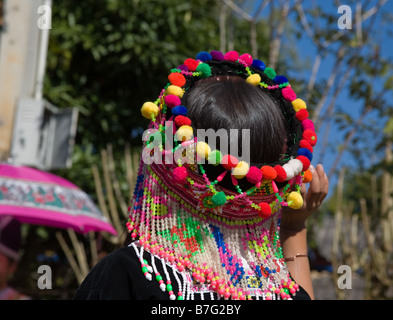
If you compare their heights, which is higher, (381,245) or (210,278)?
(210,278)

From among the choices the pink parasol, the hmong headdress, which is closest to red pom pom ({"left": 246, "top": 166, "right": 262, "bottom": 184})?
the hmong headdress

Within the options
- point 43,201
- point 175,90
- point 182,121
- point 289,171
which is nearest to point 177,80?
point 175,90

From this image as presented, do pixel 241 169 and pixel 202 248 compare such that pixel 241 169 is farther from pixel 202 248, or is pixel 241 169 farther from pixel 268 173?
pixel 202 248

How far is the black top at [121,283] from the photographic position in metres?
1.13

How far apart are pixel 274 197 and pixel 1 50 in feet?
13.6

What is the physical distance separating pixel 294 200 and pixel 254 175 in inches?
7.0

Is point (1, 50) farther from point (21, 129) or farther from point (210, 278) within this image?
point (210, 278)

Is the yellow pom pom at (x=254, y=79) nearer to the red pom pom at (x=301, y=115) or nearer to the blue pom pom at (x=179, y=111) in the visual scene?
the red pom pom at (x=301, y=115)

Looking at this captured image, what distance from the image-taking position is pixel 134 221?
4.28ft

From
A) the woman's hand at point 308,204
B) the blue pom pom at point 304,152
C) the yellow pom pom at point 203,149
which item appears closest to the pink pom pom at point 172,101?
the yellow pom pom at point 203,149

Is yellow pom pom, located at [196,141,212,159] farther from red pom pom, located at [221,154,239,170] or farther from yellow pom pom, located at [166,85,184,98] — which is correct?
yellow pom pom, located at [166,85,184,98]

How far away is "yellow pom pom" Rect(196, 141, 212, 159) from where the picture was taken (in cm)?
117

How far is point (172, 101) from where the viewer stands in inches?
48.8
